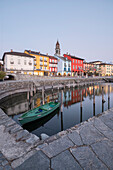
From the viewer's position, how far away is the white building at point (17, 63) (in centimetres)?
3969

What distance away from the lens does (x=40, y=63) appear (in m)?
52.2

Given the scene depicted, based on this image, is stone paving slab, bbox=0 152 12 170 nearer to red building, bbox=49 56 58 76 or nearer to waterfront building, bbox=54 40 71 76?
red building, bbox=49 56 58 76

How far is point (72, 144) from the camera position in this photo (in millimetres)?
3322

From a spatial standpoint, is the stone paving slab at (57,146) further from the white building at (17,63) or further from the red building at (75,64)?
the red building at (75,64)

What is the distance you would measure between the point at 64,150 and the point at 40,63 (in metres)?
51.8

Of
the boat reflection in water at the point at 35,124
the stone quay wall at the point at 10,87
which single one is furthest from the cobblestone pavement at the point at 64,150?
the stone quay wall at the point at 10,87

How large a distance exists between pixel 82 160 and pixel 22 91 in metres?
23.4

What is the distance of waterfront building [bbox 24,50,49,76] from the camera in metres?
50.2

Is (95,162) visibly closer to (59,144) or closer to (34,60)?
(59,144)

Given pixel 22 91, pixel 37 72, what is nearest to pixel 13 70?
pixel 37 72

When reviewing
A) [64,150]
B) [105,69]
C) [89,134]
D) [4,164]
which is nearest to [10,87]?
[4,164]

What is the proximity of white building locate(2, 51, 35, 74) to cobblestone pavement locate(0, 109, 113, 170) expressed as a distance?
4026 cm

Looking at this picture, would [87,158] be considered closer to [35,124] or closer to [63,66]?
[35,124]

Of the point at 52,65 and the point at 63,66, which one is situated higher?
the point at 52,65
